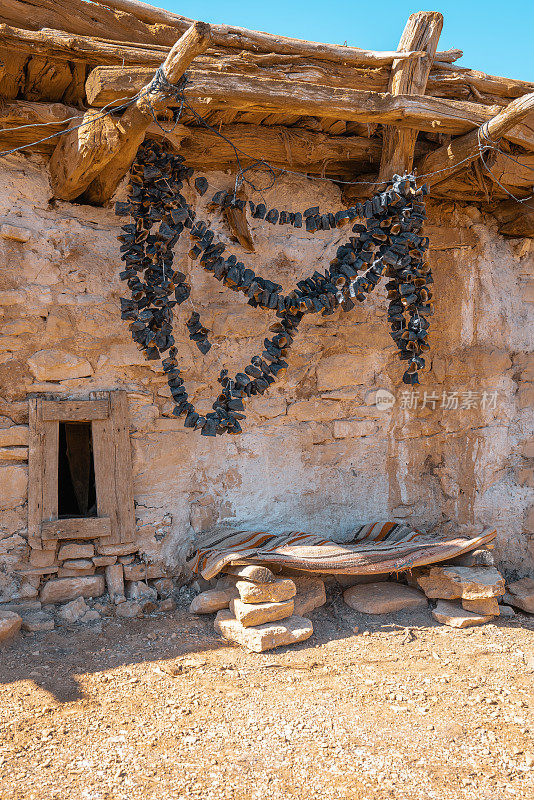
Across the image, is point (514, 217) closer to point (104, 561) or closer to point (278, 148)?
point (278, 148)

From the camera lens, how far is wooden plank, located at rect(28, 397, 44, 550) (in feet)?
10.6

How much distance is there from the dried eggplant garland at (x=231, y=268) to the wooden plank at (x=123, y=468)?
13.0 inches

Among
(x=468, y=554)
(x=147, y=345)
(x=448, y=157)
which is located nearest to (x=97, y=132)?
(x=147, y=345)

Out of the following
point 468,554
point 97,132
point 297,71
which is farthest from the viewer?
point 468,554

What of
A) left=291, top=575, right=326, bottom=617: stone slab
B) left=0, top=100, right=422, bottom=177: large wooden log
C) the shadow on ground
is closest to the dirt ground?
the shadow on ground

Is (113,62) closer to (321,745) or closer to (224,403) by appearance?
(224,403)

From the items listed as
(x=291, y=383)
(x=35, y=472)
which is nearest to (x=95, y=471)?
(x=35, y=472)

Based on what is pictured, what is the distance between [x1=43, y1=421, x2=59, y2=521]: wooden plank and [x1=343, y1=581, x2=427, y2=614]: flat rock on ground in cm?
177

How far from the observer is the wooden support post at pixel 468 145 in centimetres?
315

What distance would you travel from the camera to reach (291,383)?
12.9 feet

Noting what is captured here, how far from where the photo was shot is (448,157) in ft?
11.7

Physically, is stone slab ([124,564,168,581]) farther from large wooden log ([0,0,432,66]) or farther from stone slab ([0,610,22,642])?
large wooden log ([0,0,432,66])

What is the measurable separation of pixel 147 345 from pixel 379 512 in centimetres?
197

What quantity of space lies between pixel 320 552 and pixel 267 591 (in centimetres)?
42
